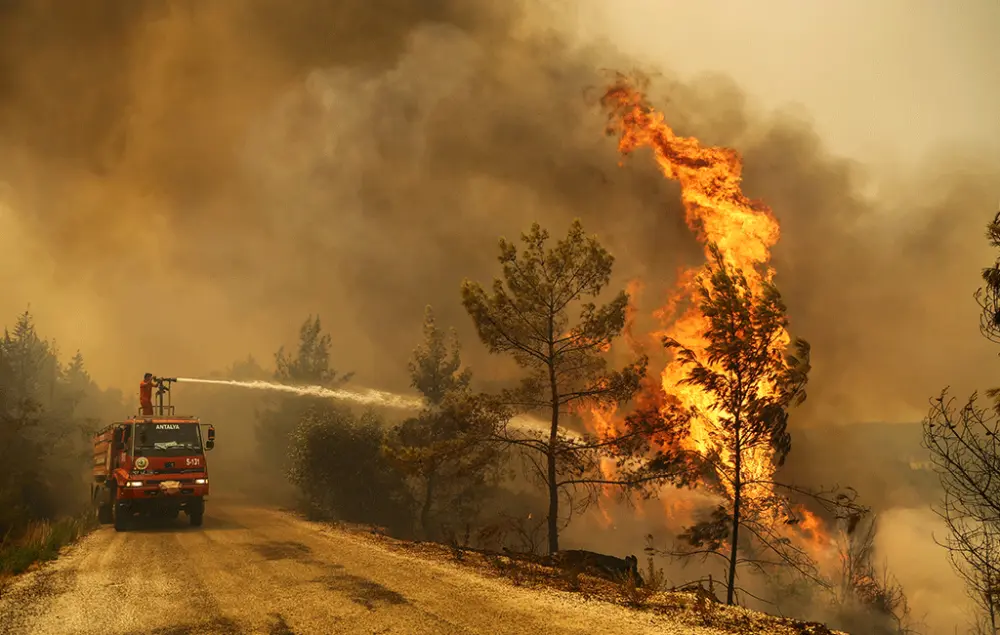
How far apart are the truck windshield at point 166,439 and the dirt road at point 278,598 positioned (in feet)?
13.4

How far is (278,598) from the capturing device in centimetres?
1085

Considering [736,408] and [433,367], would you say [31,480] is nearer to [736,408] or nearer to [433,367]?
[433,367]

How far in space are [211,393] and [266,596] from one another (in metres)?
121

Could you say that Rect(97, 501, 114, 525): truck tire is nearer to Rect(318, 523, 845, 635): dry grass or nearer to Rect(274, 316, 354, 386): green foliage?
Rect(318, 523, 845, 635): dry grass

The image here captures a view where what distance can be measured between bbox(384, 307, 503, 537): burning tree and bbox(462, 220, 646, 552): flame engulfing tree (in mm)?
927

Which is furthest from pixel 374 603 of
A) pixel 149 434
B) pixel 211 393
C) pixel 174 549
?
pixel 211 393

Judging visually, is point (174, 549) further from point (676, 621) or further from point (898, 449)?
point (898, 449)

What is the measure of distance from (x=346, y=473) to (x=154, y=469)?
44.1 ft

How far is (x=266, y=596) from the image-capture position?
1101 centimetres

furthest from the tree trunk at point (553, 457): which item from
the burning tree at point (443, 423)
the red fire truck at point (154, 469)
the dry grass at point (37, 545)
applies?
the dry grass at point (37, 545)

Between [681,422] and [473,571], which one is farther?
[681,422]

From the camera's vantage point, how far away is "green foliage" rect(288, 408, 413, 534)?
105ft

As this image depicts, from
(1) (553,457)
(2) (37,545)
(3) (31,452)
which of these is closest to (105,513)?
(2) (37,545)

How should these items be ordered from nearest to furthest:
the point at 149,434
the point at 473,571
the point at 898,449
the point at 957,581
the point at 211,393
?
the point at 473,571, the point at 149,434, the point at 957,581, the point at 898,449, the point at 211,393
